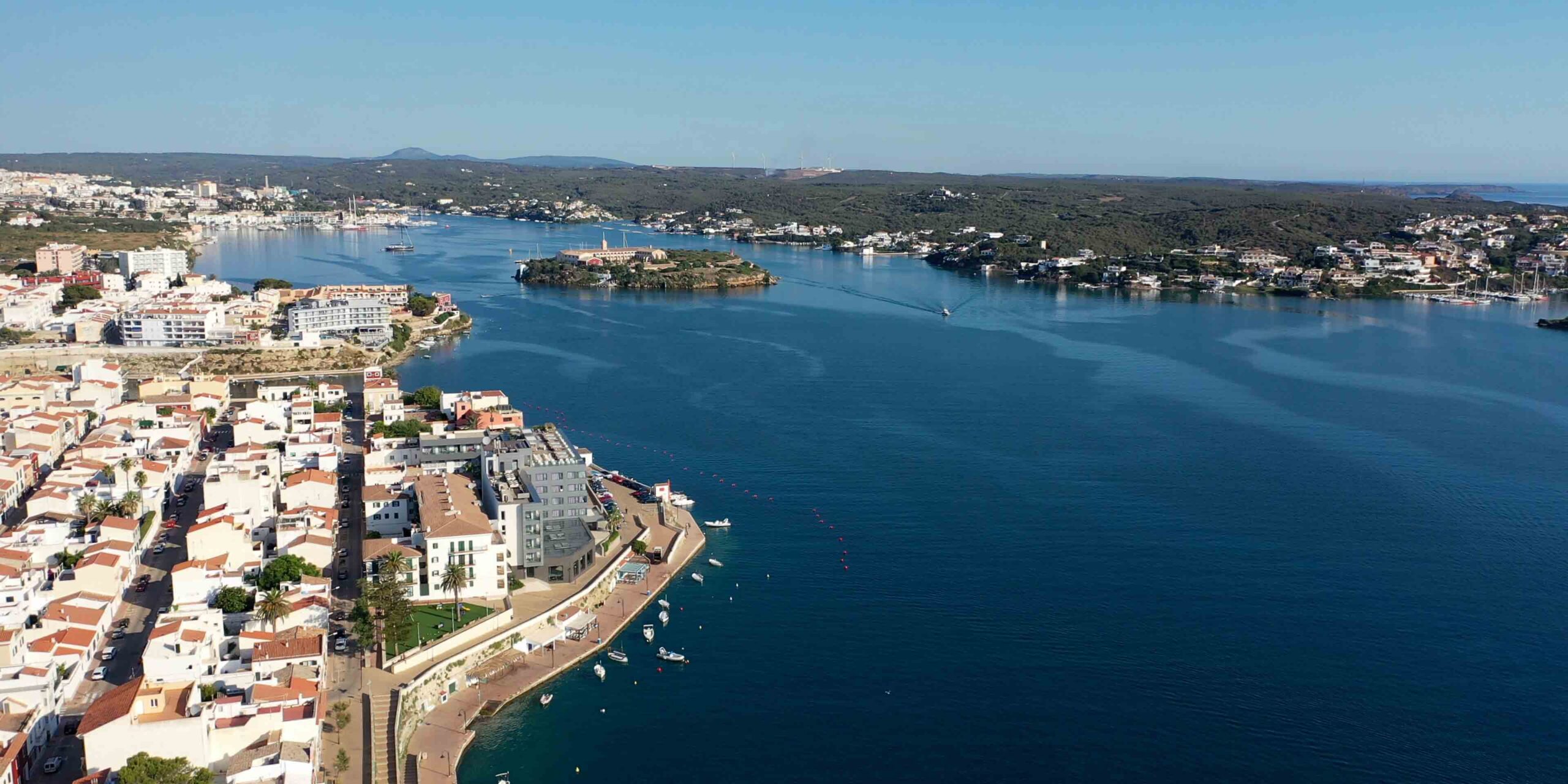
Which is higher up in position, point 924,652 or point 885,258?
point 885,258

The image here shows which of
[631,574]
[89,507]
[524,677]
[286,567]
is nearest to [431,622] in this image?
[524,677]

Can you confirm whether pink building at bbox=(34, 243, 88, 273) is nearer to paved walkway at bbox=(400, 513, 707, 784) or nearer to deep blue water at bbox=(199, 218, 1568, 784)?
deep blue water at bbox=(199, 218, 1568, 784)

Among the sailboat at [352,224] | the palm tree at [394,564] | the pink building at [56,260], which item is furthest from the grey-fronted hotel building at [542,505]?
the sailboat at [352,224]

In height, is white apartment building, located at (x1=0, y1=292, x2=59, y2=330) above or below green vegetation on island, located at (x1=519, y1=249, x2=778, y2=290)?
below

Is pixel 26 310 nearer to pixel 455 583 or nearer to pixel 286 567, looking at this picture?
pixel 286 567

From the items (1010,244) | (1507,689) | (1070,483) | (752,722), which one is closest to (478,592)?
(752,722)

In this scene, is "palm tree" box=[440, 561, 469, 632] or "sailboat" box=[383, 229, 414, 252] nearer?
"palm tree" box=[440, 561, 469, 632]

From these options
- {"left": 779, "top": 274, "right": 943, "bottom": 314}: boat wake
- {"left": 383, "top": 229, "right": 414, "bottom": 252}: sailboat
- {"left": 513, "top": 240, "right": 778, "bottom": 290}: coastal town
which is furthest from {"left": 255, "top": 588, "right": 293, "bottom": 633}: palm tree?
{"left": 383, "top": 229, "right": 414, "bottom": 252}: sailboat

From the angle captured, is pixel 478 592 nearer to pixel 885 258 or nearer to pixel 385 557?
pixel 385 557
